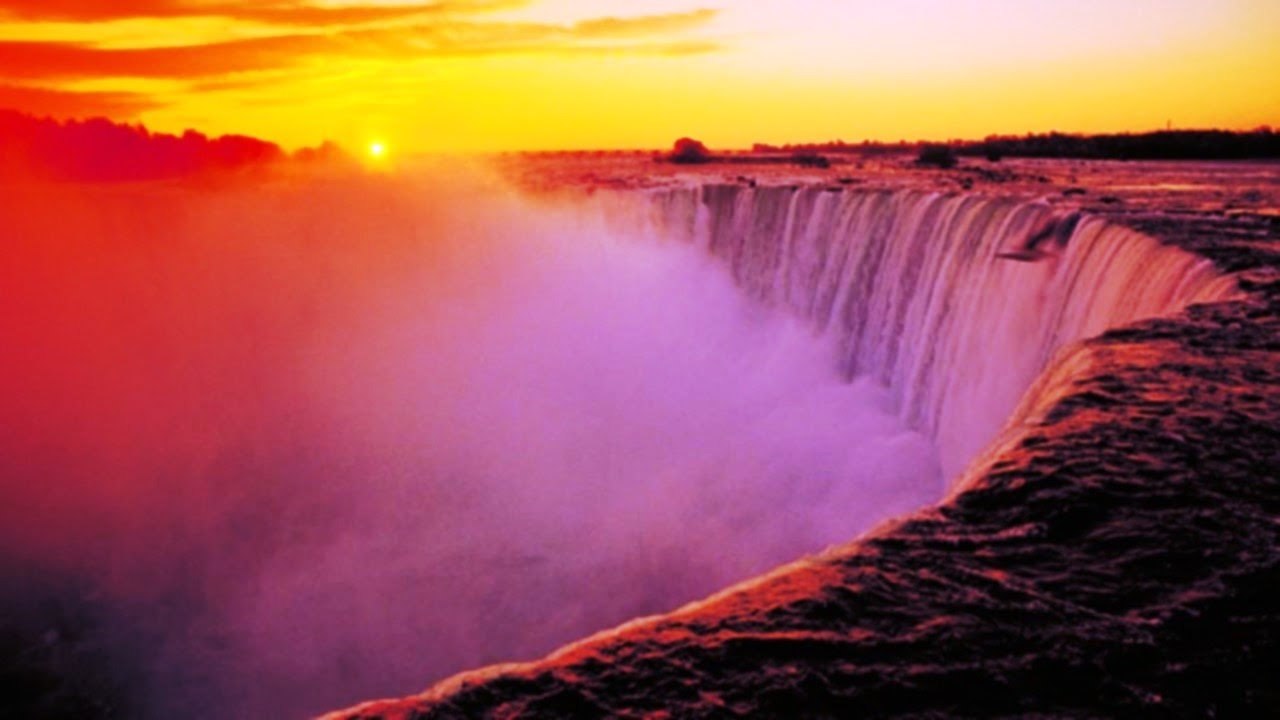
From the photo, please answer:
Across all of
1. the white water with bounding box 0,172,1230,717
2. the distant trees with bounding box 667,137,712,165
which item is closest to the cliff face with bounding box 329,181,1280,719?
the white water with bounding box 0,172,1230,717

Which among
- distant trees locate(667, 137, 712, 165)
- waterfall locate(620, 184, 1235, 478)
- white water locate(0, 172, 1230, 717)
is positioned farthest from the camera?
distant trees locate(667, 137, 712, 165)

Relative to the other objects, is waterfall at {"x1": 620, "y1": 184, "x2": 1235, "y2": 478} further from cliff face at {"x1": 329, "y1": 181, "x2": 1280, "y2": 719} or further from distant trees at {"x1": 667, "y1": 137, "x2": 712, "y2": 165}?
distant trees at {"x1": 667, "y1": 137, "x2": 712, "y2": 165}

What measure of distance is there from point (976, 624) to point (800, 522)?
10345 mm

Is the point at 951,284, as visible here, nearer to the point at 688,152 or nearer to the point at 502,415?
the point at 502,415

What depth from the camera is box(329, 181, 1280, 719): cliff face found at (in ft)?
7.34

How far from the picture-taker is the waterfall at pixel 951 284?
8.27 metres

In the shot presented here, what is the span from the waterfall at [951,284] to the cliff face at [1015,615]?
3.18 metres

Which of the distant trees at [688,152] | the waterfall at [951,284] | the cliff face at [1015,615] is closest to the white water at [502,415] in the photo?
the waterfall at [951,284]

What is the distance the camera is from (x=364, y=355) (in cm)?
2570

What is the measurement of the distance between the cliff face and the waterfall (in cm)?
318

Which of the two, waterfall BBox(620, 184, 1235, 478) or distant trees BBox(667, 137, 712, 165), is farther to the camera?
distant trees BBox(667, 137, 712, 165)

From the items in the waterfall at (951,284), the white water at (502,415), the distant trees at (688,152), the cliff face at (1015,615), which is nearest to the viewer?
the cliff face at (1015,615)

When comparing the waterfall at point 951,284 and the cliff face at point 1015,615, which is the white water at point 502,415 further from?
the cliff face at point 1015,615

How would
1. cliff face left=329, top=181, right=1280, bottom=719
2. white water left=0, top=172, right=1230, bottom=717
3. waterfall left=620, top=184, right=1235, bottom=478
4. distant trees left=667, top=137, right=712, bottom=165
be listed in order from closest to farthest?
1. cliff face left=329, top=181, right=1280, bottom=719
2. waterfall left=620, top=184, right=1235, bottom=478
3. white water left=0, top=172, right=1230, bottom=717
4. distant trees left=667, top=137, right=712, bottom=165
